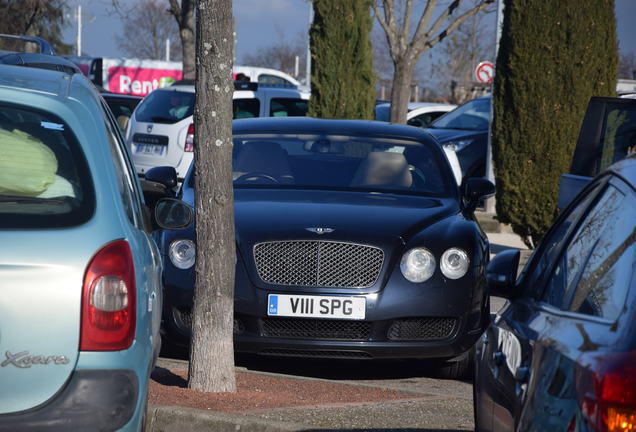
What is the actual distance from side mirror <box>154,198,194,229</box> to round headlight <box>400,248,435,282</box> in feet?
6.55

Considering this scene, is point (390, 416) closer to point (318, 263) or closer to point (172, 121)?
point (318, 263)

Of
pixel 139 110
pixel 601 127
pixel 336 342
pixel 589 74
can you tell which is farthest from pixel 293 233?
pixel 139 110

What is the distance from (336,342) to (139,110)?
474 inches

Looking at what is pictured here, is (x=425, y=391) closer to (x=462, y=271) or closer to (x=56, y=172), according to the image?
(x=462, y=271)

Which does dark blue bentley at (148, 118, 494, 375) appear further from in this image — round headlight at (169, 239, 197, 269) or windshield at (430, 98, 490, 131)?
windshield at (430, 98, 490, 131)

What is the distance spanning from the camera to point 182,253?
7.01 m

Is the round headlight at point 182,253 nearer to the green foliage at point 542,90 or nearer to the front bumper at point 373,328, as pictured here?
the front bumper at point 373,328

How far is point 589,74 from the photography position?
42.6ft

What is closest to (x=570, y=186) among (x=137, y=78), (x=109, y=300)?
(x=109, y=300)

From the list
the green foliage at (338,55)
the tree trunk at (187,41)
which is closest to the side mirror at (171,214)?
the green foliage at (338,55)

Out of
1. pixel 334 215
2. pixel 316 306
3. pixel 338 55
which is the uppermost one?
pixel 338 55

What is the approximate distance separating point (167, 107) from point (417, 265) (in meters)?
11.6

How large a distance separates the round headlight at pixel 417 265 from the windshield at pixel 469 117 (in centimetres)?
1234

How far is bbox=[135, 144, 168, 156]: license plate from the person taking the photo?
17523mm
